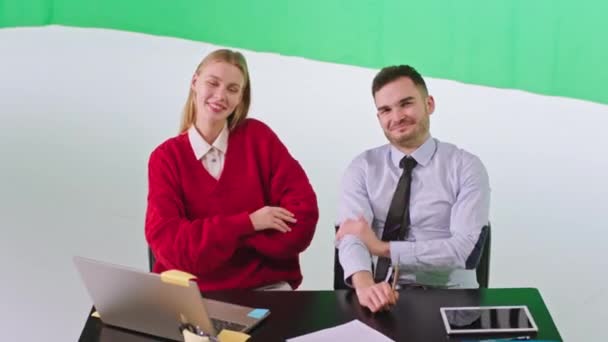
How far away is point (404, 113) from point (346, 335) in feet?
2.89

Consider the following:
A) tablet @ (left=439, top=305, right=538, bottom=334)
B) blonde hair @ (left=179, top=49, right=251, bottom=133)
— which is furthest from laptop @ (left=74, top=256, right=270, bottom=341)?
blonde hair @ (left=179, top=49, right=251, bottom=133)

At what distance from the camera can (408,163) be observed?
267 centimetres

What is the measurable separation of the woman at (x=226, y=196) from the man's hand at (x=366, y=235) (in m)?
0.18

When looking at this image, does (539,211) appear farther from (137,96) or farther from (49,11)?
(49,11)

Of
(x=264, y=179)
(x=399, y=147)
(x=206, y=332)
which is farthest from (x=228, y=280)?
(x=206, y=332)

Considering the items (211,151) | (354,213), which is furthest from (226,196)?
(354,213)

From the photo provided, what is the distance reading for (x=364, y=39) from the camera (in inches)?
177

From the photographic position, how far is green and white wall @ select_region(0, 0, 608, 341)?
13.2ft

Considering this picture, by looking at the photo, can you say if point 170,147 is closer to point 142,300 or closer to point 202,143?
point 202,143

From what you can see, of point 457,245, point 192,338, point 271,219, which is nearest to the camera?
point 192,338

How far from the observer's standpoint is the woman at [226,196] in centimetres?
257

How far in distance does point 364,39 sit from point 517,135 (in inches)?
35.4

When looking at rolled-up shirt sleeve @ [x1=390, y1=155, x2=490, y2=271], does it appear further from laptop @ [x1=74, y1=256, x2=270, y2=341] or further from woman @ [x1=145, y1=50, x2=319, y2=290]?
laptop @ [x1=74, y1=256, x2=270, y2=341]

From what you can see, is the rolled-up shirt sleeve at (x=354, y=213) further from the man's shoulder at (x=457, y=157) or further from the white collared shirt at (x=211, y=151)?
the white collared shirt at (x=211, y=151)
